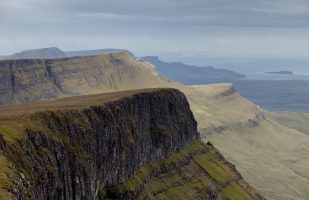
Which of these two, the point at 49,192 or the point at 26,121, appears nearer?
the point at 49,192

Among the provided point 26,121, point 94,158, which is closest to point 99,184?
point 94,158

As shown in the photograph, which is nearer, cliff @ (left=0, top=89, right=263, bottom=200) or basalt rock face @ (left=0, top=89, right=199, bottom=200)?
cliff @ (left=0, top=89, right=263, bottom=200)

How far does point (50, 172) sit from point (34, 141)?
713 centimetres

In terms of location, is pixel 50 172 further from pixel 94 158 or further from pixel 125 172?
pixel 125 172

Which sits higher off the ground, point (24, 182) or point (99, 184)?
point (24, 182)

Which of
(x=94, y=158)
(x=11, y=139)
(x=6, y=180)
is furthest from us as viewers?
(x=94, y=158)

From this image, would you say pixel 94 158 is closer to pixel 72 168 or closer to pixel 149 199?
pixel 72 168

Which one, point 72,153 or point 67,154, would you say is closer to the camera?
point 67,154

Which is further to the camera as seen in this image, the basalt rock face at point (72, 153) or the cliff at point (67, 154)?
the basalt rock face at point (72, 153)

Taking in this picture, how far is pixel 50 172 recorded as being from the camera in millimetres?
116625

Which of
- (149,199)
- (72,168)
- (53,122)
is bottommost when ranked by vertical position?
(149,199)

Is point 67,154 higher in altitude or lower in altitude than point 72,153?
higher

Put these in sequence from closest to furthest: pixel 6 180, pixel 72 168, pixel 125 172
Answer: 1. pixel 6 180
2. pixel 72 168
3. pixel 125 172

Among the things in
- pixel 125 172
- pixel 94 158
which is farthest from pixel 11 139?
pixel 125 172
